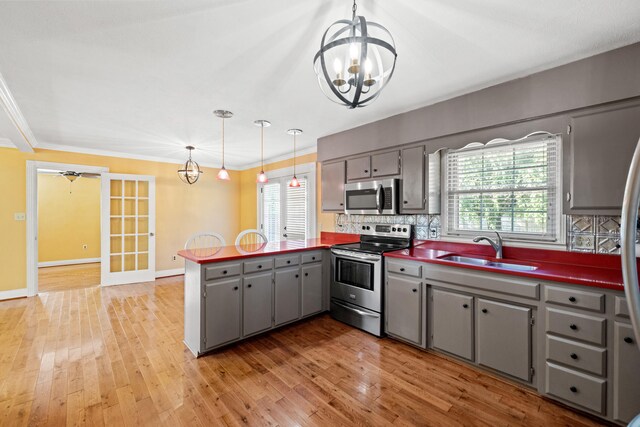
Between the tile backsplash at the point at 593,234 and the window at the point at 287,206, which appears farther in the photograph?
the window at the point at 287,206

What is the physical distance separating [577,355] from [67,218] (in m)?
9.67

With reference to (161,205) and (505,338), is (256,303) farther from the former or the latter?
(161,205)

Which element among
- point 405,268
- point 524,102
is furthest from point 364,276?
point 524,102

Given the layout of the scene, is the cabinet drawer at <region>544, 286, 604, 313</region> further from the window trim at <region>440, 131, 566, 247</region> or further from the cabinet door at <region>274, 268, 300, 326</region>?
the cabinet door at <region>274, 268, 300, 326</region>

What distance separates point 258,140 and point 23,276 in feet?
13.8

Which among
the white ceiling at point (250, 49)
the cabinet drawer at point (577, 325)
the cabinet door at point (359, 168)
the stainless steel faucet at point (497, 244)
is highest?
the white ceiling at point (250, 49)

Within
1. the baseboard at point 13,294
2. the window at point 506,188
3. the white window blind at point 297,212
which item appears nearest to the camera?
the window at point 506,188

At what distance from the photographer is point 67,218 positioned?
285 inches

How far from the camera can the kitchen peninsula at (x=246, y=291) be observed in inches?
107

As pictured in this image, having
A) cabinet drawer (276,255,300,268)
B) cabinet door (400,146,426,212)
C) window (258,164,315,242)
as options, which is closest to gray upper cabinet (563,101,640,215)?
cabinet door (400,146,426,212)

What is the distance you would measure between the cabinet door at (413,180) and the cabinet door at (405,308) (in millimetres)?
876

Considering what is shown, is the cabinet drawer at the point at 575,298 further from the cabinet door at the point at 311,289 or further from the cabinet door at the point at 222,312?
the cabinet door at the point at 222,312

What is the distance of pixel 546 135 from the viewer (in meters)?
2.44

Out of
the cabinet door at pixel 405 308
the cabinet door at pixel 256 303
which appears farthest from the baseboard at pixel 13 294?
the cabinet door at pixel 405 308
